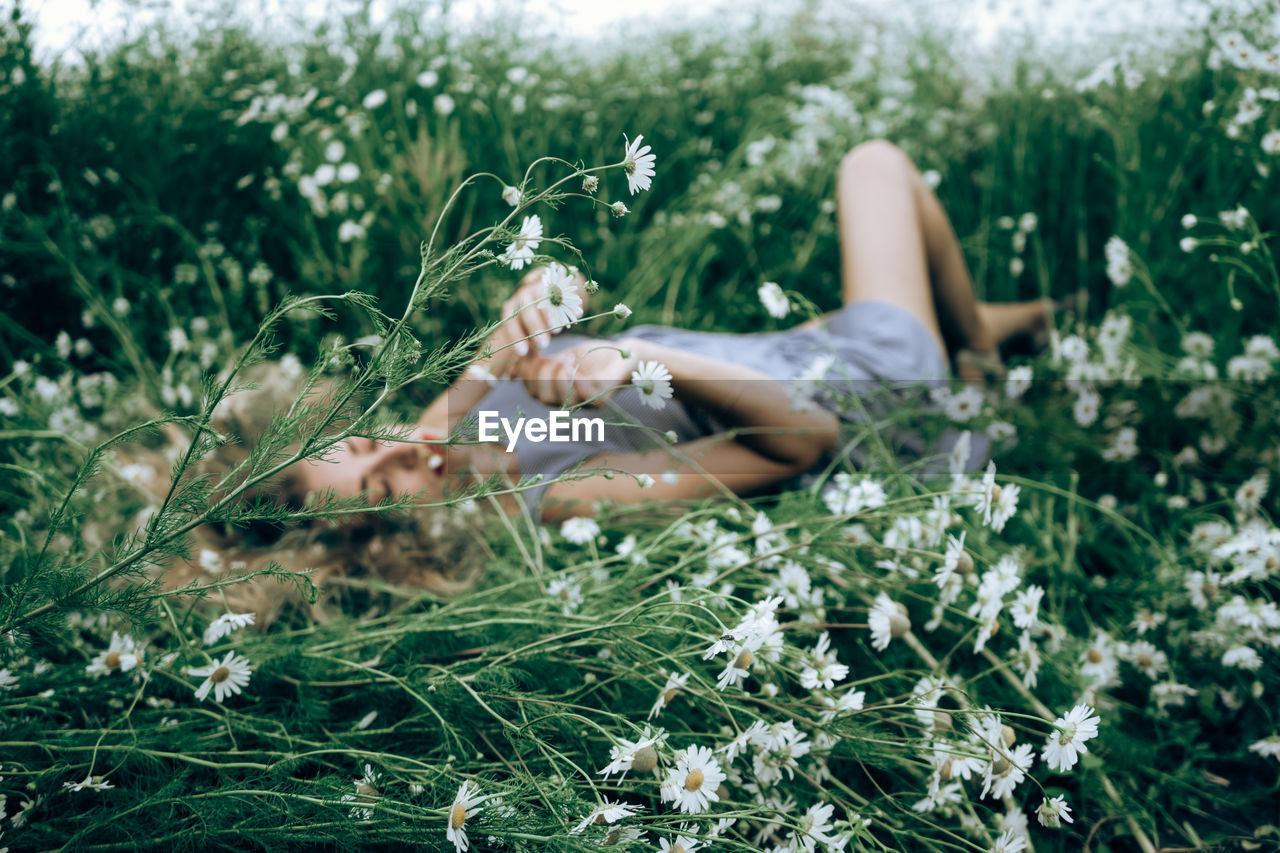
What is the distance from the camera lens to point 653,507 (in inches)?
50.1

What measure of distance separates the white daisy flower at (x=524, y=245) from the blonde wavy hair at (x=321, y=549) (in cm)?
74

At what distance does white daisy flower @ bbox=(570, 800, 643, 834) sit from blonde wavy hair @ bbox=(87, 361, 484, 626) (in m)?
0.62

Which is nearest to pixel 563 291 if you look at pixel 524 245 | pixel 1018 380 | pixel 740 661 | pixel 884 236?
pixel 524 245

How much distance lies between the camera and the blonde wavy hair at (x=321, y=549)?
131 cm

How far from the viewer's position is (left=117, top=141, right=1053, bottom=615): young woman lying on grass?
132 centimetres

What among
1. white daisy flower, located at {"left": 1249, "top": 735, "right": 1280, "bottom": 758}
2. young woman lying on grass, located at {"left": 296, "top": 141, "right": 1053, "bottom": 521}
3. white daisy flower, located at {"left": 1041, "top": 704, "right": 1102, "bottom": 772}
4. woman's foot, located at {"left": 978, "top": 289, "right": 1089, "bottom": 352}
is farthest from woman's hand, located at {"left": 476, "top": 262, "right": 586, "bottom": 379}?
woman's foot, located at {"left": 978, "top": 289, "right": 1089, "bottom": 352}

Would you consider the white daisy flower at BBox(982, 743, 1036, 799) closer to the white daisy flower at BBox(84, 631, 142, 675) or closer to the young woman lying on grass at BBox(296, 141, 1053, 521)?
the young woman lying on grass at BBox(296, 141, 1053, 521)

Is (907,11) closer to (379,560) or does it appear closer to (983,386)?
(983,386)

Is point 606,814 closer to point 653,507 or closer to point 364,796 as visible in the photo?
point 364,796

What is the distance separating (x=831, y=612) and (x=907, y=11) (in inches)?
115

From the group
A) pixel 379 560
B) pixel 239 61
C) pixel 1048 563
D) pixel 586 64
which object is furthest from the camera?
pixel 586 64

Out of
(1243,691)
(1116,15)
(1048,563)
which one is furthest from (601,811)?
(1116,15)

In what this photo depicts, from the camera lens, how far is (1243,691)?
43.2 inches

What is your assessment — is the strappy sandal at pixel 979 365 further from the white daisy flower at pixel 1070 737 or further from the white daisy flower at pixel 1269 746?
the white daisy flower at pixel 1070 737
